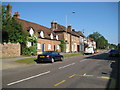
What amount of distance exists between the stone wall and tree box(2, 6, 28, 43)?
0.68 metres

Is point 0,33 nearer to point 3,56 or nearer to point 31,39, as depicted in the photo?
point 3,56

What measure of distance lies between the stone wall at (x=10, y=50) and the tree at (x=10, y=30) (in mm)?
677

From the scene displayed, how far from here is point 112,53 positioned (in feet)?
91.2

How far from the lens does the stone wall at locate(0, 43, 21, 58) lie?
68.8 ft

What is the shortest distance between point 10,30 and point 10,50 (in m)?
3.35

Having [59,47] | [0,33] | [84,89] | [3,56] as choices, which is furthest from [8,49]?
[59,47]

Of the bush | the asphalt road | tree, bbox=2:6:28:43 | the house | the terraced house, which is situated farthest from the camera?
the terraced house

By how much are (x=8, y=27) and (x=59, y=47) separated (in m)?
22.6

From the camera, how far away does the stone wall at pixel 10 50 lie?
21.0m

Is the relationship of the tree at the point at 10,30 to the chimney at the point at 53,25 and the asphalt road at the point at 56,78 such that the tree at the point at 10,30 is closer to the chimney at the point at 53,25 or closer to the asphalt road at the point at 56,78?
the asphalt road at the point at 56,78

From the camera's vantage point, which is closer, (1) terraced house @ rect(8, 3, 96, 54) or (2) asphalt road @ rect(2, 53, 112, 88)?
(2) asphalt road @ rect(2, 53, 112, 88)

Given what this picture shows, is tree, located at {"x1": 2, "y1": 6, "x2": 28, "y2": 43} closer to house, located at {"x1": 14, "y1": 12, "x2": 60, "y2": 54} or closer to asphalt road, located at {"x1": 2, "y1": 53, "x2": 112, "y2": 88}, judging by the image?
house, located at {"x1": 14, "y1": 12, "x2": 60, "y2": 54}

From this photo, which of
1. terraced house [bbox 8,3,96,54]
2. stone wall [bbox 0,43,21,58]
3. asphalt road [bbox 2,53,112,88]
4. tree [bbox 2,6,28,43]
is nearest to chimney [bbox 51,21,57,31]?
terraced house [bbox 8,3,96,54]

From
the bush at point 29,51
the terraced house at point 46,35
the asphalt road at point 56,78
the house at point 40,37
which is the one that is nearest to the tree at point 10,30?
the bush at point 29,51
